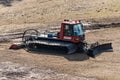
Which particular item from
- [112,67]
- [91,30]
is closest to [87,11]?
[91,30]

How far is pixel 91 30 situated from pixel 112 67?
12985 mm

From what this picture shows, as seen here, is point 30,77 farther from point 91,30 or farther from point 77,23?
point 91,30

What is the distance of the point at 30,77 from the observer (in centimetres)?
2402

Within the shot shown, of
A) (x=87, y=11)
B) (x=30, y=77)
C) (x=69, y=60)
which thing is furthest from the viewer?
(x=87, y=11)

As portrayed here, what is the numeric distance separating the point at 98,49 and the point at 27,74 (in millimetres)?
7512

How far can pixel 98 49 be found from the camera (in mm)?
29641

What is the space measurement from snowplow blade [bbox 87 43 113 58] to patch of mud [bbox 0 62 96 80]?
471 cm

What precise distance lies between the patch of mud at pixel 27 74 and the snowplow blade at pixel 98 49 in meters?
4.71

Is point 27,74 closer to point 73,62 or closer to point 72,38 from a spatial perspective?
point 73,62

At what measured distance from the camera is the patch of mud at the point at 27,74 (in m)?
23.8

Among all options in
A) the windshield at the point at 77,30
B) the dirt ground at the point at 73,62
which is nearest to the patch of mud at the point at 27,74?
the dirt ground at the point at 73,62

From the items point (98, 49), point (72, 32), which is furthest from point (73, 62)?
point (98, 49)

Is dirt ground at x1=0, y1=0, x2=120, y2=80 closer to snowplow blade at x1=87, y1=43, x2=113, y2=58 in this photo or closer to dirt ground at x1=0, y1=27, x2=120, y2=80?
dirt ground at x1=0, y1=27, x2=120, y2=80

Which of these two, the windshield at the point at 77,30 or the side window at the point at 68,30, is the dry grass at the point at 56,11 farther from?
A: the windshield at the point at 77,30
